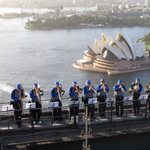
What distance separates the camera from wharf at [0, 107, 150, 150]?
6781 millimetres

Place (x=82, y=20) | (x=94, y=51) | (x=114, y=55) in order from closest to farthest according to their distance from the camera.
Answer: (x=114, y=55), (x=94, y=51), (x=82, y=20)

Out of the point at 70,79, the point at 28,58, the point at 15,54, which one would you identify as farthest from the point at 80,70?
the point at 15,54

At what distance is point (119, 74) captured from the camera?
3456 centimetres

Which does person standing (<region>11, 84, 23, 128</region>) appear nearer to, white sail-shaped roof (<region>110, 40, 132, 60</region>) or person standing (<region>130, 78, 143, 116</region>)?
person standing (<region>130, 78, 143, 116</region>)

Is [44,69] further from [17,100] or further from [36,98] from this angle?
[17,100]

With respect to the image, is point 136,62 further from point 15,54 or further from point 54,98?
point 54,98

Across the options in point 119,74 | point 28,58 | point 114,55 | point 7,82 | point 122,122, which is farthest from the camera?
point 28,58

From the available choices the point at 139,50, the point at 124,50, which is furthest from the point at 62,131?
the point at 139,50

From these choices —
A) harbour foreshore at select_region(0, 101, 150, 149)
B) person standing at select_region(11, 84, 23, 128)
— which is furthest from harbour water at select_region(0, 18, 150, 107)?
harbour foreshore at select_region(0, 101, 150, 149)

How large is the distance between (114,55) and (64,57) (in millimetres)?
9924

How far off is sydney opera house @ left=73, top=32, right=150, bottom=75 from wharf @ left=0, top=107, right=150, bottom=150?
26.6m

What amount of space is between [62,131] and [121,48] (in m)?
31.9

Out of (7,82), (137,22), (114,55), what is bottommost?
(7,82)

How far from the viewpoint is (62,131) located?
7227 mm
